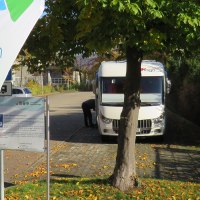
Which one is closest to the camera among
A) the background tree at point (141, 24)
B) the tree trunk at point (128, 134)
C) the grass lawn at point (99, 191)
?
the background tree at point (141, 24)

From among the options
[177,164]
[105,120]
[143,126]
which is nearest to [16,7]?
[177,164]

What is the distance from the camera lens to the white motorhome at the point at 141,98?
15812mm

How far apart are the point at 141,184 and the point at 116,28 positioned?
310 centimetres

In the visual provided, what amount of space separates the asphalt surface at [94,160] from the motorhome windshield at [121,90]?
1.38 metres

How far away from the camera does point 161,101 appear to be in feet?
53.8

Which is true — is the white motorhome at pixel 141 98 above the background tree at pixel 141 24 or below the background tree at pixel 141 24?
below

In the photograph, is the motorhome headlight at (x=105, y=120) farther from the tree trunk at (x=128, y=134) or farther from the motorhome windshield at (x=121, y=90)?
the tree trunk at (x=128, y=134)

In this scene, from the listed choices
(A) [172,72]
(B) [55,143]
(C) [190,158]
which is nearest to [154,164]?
(C) [190,158]

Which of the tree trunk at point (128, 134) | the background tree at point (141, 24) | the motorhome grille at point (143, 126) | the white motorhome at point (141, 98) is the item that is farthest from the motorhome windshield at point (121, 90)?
the background tree at point (141, 24)

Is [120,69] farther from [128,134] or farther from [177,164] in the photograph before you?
[128,134]

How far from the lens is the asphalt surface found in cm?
1041

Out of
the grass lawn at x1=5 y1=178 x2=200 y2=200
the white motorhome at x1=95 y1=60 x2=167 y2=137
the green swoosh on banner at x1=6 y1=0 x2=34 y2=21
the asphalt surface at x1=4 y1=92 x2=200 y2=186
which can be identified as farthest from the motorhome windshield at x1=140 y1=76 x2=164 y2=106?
the green swoosh on banner at x1=6 y1=0 x2=34 y2=21

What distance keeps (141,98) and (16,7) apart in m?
12.7

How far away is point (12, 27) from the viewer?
380 cm
